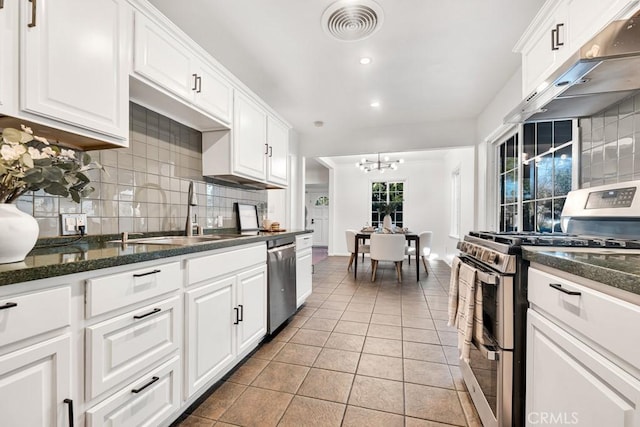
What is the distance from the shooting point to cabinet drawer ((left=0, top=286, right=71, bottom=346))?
0.74 m

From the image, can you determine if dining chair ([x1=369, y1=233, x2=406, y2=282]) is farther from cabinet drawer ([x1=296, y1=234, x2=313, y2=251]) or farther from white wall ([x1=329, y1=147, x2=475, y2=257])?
white wall ([x1=329, y1=147, x2=475, y2=257])

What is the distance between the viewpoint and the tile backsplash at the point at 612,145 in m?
1.45

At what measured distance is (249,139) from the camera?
2.64 meters

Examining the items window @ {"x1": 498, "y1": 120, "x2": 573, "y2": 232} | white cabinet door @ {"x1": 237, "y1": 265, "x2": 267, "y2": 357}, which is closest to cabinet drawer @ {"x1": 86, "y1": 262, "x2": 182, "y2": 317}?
white cabinet door @ {"x1": 237, "y1": 265, "x2": 267, "y2": 357}

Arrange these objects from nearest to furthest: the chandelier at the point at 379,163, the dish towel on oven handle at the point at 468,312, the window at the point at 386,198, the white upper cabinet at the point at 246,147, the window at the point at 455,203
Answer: the dish towel on oven handle at the point at 468,312, the white upper cabinet at the point at 246,147, the chandelier at the point at 379,163, the window at the point at 455,203, the window at the point at 386,198

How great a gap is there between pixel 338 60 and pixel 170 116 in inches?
59.4

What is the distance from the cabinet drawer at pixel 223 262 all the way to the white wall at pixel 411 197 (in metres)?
5.17

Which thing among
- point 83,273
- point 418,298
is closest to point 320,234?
point 418,298

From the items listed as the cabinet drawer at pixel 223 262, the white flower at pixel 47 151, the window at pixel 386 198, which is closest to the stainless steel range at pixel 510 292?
the cabinet drawer at pixel 223 262

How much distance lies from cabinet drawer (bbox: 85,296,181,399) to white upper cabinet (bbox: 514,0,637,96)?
232 cm

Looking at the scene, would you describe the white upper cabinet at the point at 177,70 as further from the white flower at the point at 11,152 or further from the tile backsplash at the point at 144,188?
the white flower at the point at 11,152

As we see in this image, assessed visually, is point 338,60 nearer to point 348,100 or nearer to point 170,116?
point 348,100

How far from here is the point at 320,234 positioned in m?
9.73

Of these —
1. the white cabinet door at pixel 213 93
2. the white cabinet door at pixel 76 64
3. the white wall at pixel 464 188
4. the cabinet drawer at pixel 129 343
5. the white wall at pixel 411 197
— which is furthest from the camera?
the white wall at pixel 411 197
